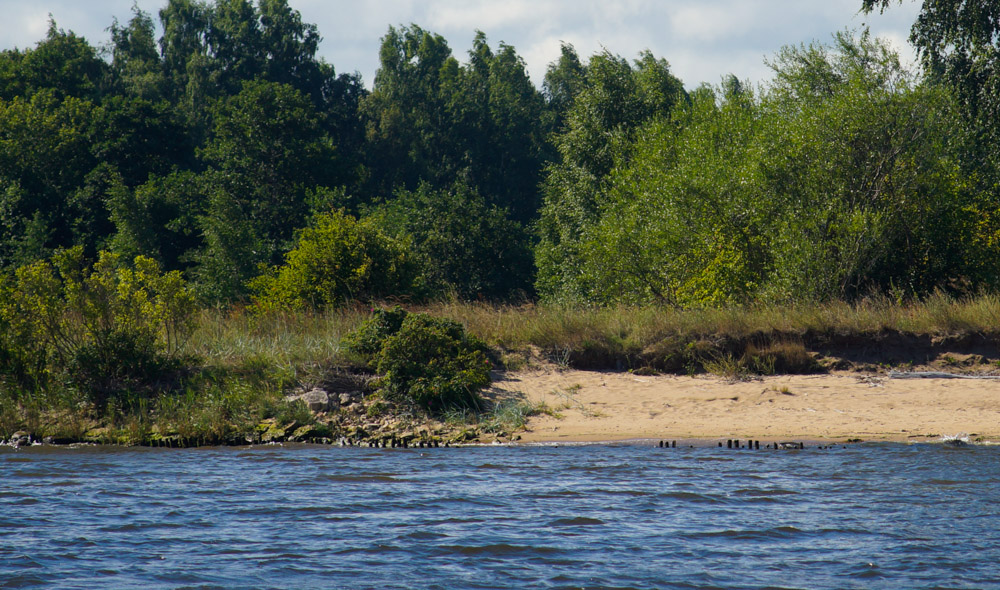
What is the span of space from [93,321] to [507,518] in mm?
8428

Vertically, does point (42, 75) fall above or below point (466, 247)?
above

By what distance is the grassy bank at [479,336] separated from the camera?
13859mm

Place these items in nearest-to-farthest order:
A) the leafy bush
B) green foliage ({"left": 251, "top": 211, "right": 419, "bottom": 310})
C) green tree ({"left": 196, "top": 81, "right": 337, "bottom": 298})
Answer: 1. the leafy bush
2. green foliage ({"left": 251, "top": 211, "right": 419, "bottom": 310})
3. green tree ({"left": 196, "top": 81, "right": 337, "bottom": 298})

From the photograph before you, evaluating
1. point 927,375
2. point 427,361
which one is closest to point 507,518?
point 427,361

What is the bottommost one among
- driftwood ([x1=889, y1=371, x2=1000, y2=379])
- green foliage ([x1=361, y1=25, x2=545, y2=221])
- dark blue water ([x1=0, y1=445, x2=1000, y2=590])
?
dark blue water ([x1=0, y1=445, x2=1000, y2=590])

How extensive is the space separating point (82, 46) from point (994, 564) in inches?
2015

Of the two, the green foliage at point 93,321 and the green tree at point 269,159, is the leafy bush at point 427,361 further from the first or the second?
the green tree at point 269,159

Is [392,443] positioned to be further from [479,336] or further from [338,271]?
[338,271]

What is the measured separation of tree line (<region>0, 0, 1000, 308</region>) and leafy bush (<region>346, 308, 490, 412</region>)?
4713mm

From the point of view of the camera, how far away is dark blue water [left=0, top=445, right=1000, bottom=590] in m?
7.65

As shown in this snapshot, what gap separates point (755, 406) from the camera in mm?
14062

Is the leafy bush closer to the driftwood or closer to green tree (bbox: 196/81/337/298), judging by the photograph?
the driftwood

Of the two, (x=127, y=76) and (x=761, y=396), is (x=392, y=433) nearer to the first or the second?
(x=761, y=396)

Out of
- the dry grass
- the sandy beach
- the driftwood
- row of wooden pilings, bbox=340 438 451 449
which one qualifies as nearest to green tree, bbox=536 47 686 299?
the dry grass
